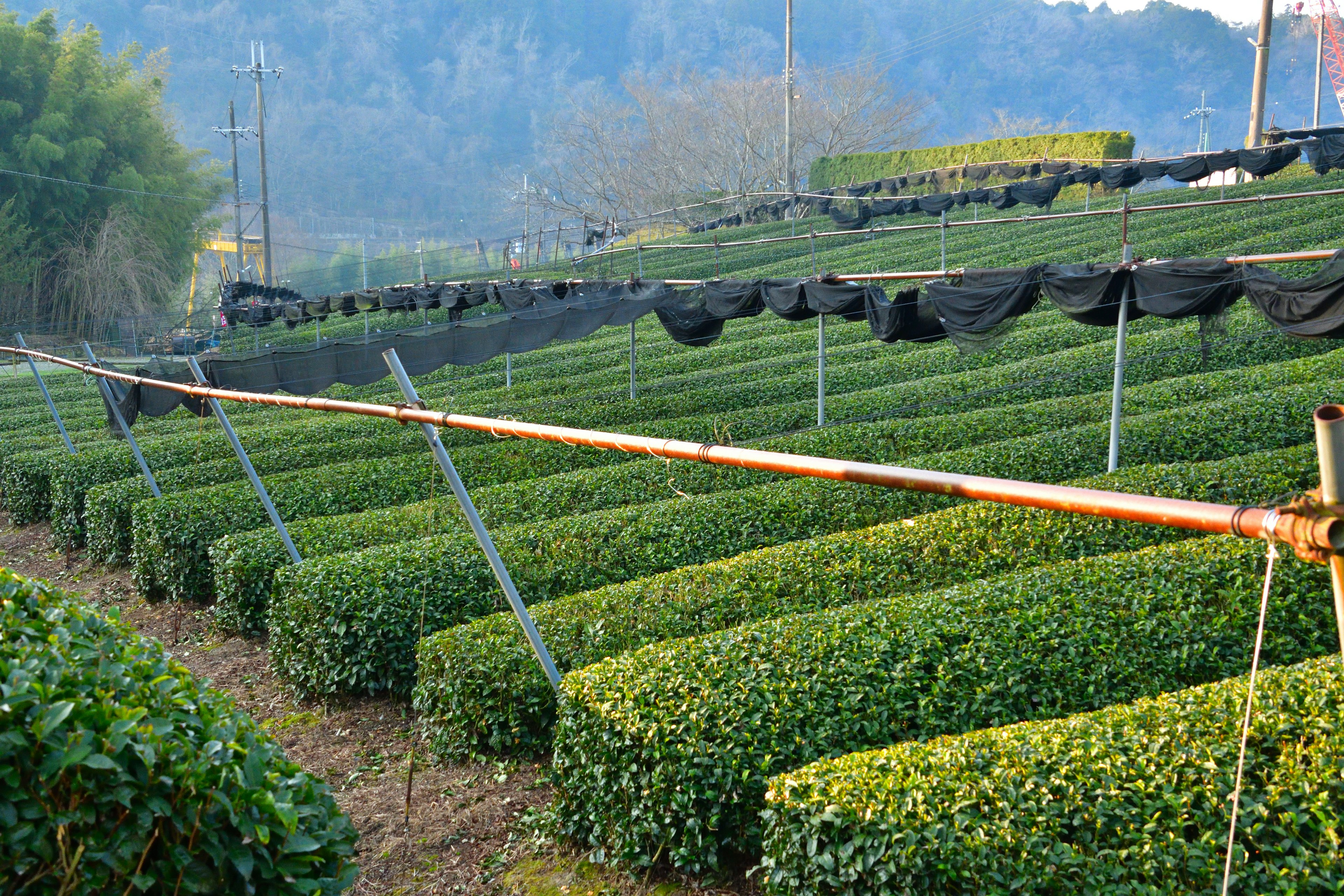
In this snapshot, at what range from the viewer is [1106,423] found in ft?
38.5

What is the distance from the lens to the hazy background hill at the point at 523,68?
121375 mm

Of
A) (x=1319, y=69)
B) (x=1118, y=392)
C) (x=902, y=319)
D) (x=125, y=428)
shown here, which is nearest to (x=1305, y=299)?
(x=1118, y=392)

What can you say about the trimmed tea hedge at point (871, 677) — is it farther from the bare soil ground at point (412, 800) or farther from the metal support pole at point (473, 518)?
the metal support pole at point (473, 518)

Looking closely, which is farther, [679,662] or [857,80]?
[857,80]

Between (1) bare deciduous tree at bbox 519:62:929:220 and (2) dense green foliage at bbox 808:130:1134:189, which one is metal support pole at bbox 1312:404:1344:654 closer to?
(2) dense green foliage at bbox 808:130:1134:189

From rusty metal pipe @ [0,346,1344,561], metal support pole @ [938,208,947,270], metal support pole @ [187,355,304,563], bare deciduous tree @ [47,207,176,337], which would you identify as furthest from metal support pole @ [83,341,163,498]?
bare deciduous tree @ [47,207,176,337]

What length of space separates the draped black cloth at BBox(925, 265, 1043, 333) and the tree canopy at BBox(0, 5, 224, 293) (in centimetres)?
4211

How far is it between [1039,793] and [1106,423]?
8547 millimetres

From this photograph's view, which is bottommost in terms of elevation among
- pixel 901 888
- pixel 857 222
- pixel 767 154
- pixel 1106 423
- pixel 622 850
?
pixel 622 850

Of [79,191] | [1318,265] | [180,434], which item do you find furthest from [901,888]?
[79,191]

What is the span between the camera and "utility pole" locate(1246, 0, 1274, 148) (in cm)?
2873

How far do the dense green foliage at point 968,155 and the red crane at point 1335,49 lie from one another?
155 ft

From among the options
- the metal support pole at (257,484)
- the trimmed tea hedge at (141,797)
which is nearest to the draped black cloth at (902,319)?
the metal support pole at (257,484)

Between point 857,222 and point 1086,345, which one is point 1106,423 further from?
point 857,222
